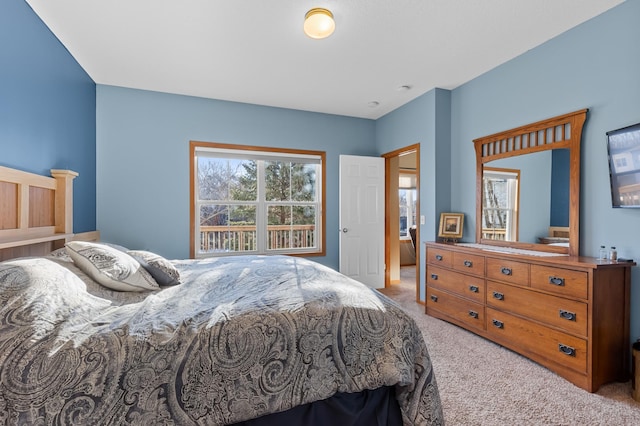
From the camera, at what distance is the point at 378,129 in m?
4.87

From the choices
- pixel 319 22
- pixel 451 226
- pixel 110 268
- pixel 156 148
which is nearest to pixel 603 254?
pixel 451 226

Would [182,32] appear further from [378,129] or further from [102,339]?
[378,129]

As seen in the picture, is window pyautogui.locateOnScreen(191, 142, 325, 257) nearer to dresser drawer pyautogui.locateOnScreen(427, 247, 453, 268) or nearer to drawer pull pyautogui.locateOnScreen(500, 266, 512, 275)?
dresser drawer pyautogui.locateOnScreen(427, 247, 453, 268)

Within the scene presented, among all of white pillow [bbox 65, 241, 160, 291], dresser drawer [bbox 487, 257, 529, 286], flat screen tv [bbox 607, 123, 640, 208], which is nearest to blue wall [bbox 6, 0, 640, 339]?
flat screen tv [bbox 607, 123, 640, 208]

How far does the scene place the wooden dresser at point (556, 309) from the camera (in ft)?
6.62

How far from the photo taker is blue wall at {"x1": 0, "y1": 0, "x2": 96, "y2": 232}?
1.99 meters

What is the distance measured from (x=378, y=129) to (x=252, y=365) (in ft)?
14.3

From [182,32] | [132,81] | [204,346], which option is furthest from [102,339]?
[132,81]

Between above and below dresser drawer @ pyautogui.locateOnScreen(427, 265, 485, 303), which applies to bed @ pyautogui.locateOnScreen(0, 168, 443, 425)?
above

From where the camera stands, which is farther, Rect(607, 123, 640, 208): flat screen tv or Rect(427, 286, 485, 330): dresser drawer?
Rect(427, 286, 485, 330): dresser drawer

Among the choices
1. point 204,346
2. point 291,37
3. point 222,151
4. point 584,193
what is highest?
point 291,37

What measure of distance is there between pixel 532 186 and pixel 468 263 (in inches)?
36.2

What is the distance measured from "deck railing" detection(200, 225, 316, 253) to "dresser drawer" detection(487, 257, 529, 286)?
99.0 inches

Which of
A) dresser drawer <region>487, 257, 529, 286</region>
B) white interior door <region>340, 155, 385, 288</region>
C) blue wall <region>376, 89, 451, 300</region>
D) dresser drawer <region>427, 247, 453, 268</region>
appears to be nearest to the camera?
dresser drawer <region>487, 257, 529, 286</region>
